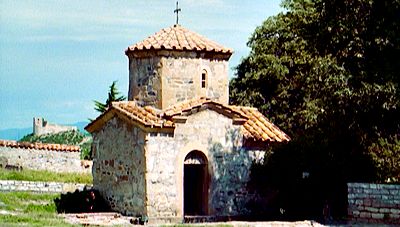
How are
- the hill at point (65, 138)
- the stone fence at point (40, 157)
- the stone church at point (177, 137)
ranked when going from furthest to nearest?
the hill at point (65, 138) → the stone fence at point (40, 157) → the stone church at point (177, 137)

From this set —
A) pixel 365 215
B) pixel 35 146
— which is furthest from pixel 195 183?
pixel 35 146

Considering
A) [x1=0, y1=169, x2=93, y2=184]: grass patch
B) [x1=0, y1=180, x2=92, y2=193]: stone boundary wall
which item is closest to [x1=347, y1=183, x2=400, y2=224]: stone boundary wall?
[x1=0, y1=180, x2=92, y2=193]: stone boundary wall

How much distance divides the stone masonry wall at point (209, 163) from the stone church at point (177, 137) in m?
0.03

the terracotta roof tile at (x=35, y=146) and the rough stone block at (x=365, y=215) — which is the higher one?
the terracotta roof tile at (x=35, y=146)

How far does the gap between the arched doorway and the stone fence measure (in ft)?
42.7

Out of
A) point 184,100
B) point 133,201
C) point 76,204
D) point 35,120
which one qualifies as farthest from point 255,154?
point 35,120

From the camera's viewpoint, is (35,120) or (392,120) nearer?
(392,120)

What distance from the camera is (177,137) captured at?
67.5 feet

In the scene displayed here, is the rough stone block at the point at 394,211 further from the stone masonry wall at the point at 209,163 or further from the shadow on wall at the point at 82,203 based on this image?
the shadow on wall at the point at 82,203

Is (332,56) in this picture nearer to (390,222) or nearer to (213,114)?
(213,114)

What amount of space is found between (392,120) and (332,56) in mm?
2864

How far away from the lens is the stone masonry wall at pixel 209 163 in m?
20.2

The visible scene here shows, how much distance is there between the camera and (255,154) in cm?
2209

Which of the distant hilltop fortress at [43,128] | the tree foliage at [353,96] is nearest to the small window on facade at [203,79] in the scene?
the tree foliage at [353,96]
